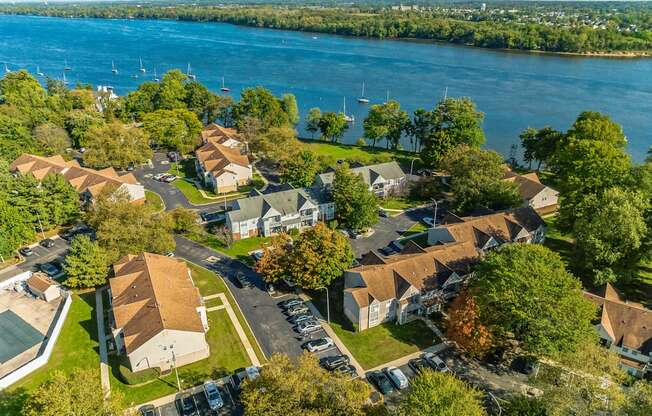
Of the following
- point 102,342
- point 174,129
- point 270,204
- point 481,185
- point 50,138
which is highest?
point 174,129

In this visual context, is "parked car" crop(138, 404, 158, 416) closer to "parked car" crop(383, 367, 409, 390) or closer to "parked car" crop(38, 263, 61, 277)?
"parked car" crop(383, 367, 409, 390)

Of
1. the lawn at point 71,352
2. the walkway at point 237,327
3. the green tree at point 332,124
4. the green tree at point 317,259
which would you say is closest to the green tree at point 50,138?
the lawn at point 71,352

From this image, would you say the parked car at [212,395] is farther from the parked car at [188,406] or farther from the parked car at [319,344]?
the parked car at [319,344]

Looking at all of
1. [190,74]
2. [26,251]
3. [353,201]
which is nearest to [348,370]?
[353,201]

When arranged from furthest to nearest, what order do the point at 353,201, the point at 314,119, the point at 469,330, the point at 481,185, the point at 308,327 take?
the point at 314,119 < the point at 481,185 < the point at 353,201 < the point at 308,327 < the point at 469,330

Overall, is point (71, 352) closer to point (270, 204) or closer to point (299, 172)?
point (270, 204)

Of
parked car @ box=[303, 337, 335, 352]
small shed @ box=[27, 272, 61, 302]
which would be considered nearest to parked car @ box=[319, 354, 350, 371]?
parked car @ box=[303, 337, 335, 352]
